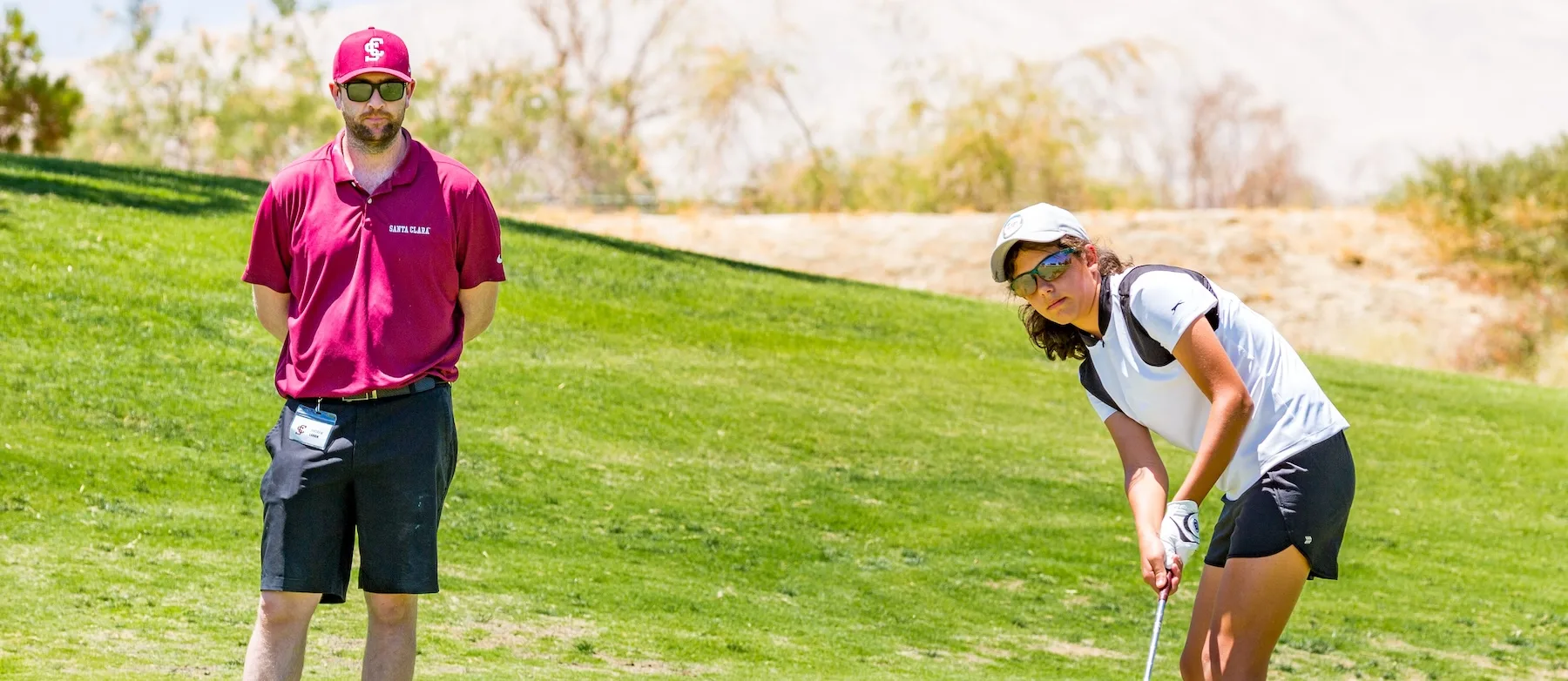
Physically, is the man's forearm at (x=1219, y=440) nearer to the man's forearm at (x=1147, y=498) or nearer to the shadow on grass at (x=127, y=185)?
the man's forearm at (x=1147, y=498)

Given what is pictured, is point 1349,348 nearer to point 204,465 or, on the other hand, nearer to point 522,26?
point 204,465

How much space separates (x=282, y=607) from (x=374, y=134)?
1121 mm

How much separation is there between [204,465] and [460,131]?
21318 millimetres

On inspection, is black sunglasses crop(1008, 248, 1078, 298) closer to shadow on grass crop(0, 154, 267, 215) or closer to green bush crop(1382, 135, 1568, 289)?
shadow on grass crop(0, 154, 267, 215)

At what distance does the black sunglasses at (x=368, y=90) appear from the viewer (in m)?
3.98

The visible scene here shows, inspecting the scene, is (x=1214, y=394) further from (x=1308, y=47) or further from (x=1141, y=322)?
(x=1308, y=47)

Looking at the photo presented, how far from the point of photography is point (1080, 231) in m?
4.08

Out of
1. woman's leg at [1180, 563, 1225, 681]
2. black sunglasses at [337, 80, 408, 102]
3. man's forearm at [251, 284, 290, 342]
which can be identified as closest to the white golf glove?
woman's leg at [1180, 563, 1225, 681]

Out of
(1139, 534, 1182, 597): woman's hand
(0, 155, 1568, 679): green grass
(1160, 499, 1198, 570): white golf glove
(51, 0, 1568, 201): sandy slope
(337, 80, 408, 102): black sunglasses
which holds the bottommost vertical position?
(0, 155, 1568, 679): green grass

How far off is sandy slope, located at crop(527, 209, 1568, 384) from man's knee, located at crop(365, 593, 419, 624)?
17.3 m

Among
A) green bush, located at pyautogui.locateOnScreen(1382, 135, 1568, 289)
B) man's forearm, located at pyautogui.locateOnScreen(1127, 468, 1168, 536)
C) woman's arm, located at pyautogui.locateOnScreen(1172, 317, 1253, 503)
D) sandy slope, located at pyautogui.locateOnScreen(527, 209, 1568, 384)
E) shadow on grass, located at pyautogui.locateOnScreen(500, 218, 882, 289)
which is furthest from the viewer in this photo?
green bush, located at pyautogui.locateOnScreen(1382, 135, 1568, 289)

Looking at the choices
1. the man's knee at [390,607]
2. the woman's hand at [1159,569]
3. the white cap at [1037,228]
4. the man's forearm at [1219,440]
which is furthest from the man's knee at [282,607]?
the man's forearm at [1219,440]

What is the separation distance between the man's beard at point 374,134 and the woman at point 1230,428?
1.44 m

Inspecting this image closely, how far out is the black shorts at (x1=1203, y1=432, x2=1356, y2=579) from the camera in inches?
160
